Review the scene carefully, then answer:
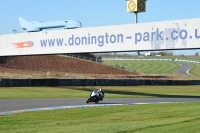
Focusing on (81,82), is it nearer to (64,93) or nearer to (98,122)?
(64,93)

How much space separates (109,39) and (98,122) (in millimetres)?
16462

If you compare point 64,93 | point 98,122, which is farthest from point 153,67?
point 98,122

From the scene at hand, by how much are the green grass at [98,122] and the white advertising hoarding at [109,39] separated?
32.6 ft

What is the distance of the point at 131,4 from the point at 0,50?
14.2 metres

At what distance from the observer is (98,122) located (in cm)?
1449

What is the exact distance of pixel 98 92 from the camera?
23266 millimetres

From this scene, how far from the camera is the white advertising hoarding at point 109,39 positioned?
27.0 metres

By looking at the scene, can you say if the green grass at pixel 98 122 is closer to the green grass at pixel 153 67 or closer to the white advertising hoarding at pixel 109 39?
the white advertising hoarding at pixel 109 39

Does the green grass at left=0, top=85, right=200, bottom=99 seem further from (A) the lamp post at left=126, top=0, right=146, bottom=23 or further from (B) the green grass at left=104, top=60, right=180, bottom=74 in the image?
(B) the green grass at left=104, top=60, right=180, bottom=74

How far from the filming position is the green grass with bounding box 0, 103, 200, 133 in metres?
12.4

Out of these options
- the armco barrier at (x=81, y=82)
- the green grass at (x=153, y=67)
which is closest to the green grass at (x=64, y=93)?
the armco barrier at (x=81, y=82)

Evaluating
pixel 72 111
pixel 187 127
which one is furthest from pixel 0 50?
pixel 187 127

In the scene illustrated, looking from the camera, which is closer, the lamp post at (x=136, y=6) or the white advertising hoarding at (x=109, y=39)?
the white advertising hoarding at (x=109, y=39)

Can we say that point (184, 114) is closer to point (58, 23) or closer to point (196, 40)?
point (196, 40)
